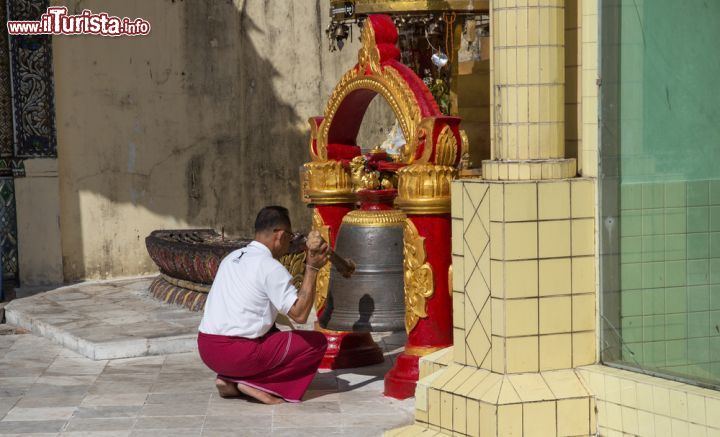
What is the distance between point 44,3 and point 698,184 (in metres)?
7.45

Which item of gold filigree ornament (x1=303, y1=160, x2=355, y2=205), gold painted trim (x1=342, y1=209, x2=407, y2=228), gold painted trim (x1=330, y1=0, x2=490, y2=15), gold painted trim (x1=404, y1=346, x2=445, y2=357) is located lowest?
gold painted trim (x1=404, y1=346, x2=445, y2=357)

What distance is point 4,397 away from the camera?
685 centimetres

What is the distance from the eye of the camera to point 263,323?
6.53 meters

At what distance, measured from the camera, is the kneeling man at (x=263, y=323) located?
21.1ft

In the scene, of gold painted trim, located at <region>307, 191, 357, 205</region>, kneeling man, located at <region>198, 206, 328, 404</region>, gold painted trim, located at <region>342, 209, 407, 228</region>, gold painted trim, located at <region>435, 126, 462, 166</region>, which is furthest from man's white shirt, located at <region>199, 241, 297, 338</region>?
gold painted trim, located at <region>435, 126, 462, 166</region>

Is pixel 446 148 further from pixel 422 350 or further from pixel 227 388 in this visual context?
pixel 227 388

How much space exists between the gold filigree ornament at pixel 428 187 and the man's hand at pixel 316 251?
497mm

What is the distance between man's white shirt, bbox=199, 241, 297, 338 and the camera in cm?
644

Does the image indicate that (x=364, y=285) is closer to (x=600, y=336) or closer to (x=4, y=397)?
(x=600, y=336)

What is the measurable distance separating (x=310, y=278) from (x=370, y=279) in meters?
0.47

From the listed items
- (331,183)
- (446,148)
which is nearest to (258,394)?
(331,183)

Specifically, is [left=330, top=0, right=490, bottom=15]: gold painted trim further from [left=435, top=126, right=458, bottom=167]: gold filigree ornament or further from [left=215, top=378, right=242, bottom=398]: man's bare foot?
[left=215, top=378, right=242, bottom=398]: man's bare foot

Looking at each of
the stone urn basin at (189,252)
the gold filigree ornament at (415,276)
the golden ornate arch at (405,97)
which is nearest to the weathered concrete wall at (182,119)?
the stone urn basin at (189,252)

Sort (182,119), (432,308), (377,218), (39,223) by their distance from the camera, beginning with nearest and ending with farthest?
(432,308), (377,218), (39,223), (182,119)
